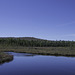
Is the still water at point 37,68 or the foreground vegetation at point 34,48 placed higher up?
the foreground vegetation at point 34,48

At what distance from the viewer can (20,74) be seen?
18.6m

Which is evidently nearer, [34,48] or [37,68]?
[37,68]

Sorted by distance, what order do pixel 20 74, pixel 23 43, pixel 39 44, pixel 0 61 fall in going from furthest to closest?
pixel 39 44, pixel 23 43, pixel 0 61, pixel 20 74

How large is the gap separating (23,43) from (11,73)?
286ft

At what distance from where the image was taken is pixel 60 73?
1958cm

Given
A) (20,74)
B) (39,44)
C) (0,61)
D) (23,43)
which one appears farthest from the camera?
(39,44)

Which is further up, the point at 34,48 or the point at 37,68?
the point at 34,48

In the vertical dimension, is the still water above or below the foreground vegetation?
below

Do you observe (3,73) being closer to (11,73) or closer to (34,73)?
(11,73)

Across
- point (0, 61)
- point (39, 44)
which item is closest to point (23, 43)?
point (39, 44)

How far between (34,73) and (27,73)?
97 cm

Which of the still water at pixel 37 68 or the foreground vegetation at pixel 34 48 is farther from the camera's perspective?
the foreground vegetation at pixel 34 48

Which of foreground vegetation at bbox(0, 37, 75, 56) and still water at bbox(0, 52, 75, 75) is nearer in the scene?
still water at bbox(0, 52, 75, 75)

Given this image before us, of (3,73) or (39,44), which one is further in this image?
(39,44)
